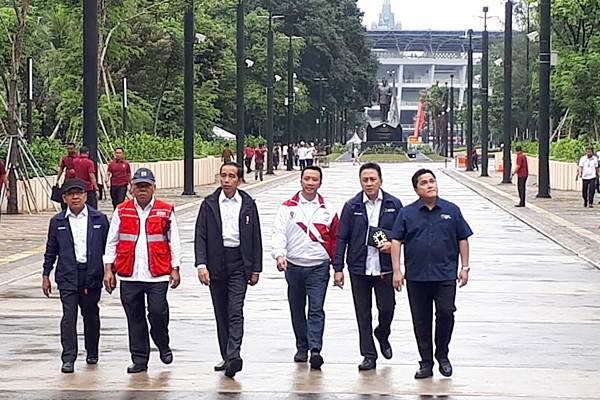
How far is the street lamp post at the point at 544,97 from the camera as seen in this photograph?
141 feet

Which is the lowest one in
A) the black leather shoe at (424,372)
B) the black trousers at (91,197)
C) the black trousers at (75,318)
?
the black leather shoe at (424,372)

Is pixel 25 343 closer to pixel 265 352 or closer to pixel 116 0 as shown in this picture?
pixel 265 352

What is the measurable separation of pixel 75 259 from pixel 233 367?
5.42 feet

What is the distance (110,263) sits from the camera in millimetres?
11875

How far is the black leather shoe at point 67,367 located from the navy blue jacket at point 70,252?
62 centimetres

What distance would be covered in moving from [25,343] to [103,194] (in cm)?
2736

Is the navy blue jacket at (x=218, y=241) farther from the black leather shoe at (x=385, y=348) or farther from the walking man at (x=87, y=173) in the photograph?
the walking man at (x=87, y=173)

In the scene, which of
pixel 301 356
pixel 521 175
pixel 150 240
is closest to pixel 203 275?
pixel 150 240

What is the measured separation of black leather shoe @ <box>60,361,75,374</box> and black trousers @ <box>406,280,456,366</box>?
287 cm

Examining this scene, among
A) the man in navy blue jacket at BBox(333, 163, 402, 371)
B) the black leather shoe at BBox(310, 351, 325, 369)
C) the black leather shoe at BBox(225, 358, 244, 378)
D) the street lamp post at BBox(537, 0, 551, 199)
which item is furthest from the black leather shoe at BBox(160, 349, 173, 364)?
the street lamp post at BBox(537, 0, 551, 199)

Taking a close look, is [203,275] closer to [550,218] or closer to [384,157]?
[550,218]

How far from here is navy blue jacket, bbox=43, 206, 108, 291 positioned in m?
12.0

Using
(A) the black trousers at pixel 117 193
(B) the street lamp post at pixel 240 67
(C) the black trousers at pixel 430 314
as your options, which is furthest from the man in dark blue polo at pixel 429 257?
(B) the street lamp post at pixel 240 67

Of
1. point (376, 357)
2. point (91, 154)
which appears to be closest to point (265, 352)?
point (376, 357)
